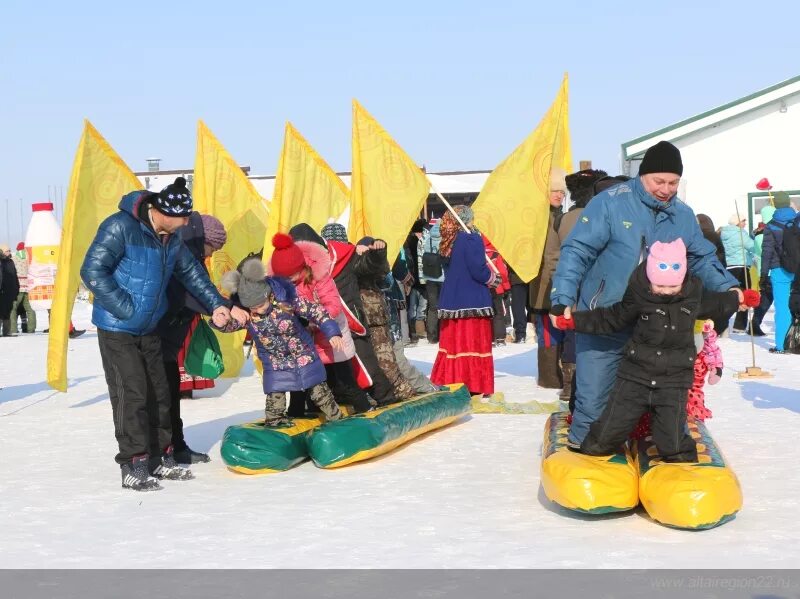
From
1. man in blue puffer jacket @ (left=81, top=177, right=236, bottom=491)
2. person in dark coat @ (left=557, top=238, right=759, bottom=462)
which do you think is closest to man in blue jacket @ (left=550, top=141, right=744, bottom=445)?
person in dark coat @ (left=557, top=238, right=759, bottom=462)

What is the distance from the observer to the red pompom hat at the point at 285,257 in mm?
7711

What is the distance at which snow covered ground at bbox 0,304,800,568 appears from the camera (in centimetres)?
512

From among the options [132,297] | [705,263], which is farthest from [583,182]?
[132,297]

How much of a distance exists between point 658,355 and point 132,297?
10.1 ft

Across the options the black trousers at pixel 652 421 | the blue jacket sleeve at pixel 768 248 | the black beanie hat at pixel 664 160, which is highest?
the blue jacket sleeve at pixel 768 248

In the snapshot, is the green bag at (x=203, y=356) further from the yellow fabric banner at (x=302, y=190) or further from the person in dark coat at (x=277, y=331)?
the yellow fabric banner at (x=302, y=190)

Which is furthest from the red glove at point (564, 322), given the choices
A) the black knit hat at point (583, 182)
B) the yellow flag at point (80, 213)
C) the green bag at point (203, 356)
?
the yellow flag at point (80, 213)

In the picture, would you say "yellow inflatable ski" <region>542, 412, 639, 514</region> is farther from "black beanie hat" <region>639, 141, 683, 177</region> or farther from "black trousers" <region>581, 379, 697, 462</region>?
"black beanie hat" <region>639, 141, 683, 177</region>

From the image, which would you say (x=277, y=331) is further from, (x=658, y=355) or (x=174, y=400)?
(x=658, y=355)

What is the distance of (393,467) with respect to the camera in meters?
→ 7.43

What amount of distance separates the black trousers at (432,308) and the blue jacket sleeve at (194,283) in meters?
9.23

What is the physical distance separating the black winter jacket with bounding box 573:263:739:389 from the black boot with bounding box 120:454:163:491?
2836 mm
